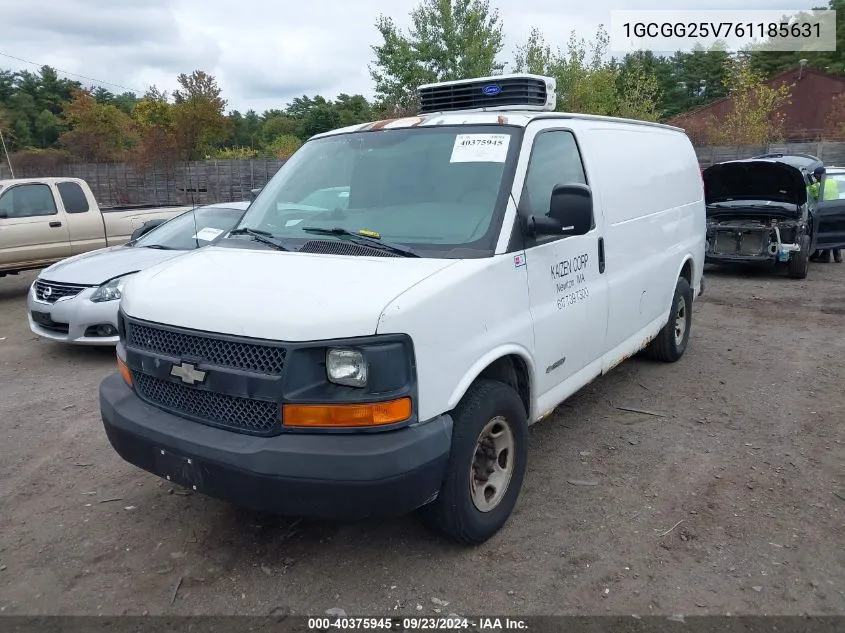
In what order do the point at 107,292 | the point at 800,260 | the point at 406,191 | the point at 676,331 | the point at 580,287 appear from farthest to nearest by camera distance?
1. the point at 800,260
2. the point at 107,292
3. the point at 676,331
4. the point at 580,287
5. the point at 406,191

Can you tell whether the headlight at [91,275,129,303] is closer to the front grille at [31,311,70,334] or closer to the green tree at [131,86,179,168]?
the front grille at [31,311,70,334]

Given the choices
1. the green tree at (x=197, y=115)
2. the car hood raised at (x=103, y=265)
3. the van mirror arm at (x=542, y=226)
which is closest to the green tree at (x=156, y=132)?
the green tree at (x=197, y=115)

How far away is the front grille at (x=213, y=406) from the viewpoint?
2926 millimetres

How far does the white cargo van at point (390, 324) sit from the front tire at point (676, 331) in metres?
1.62

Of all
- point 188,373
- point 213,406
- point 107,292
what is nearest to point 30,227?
point 107,292

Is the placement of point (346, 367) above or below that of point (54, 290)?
above

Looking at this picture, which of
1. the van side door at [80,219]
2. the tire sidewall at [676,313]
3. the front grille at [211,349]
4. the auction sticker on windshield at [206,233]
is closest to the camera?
the front grille at [211,349]

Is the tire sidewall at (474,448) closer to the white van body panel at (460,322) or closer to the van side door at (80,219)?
the white van body panel at (460,322)

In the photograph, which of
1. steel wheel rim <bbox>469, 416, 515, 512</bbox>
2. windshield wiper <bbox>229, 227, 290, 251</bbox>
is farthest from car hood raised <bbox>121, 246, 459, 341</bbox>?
steel wheel rim <bbox>469, 416, 515, 512</bbox>

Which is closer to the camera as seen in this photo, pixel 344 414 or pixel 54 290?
pixel 344 414

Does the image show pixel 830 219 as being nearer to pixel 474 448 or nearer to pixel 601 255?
pixel 601 255

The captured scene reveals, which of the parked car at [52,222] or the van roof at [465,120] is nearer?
the van roof at [465,120]

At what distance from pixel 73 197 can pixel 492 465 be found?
9.89 meters

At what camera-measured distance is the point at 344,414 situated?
111 inches
